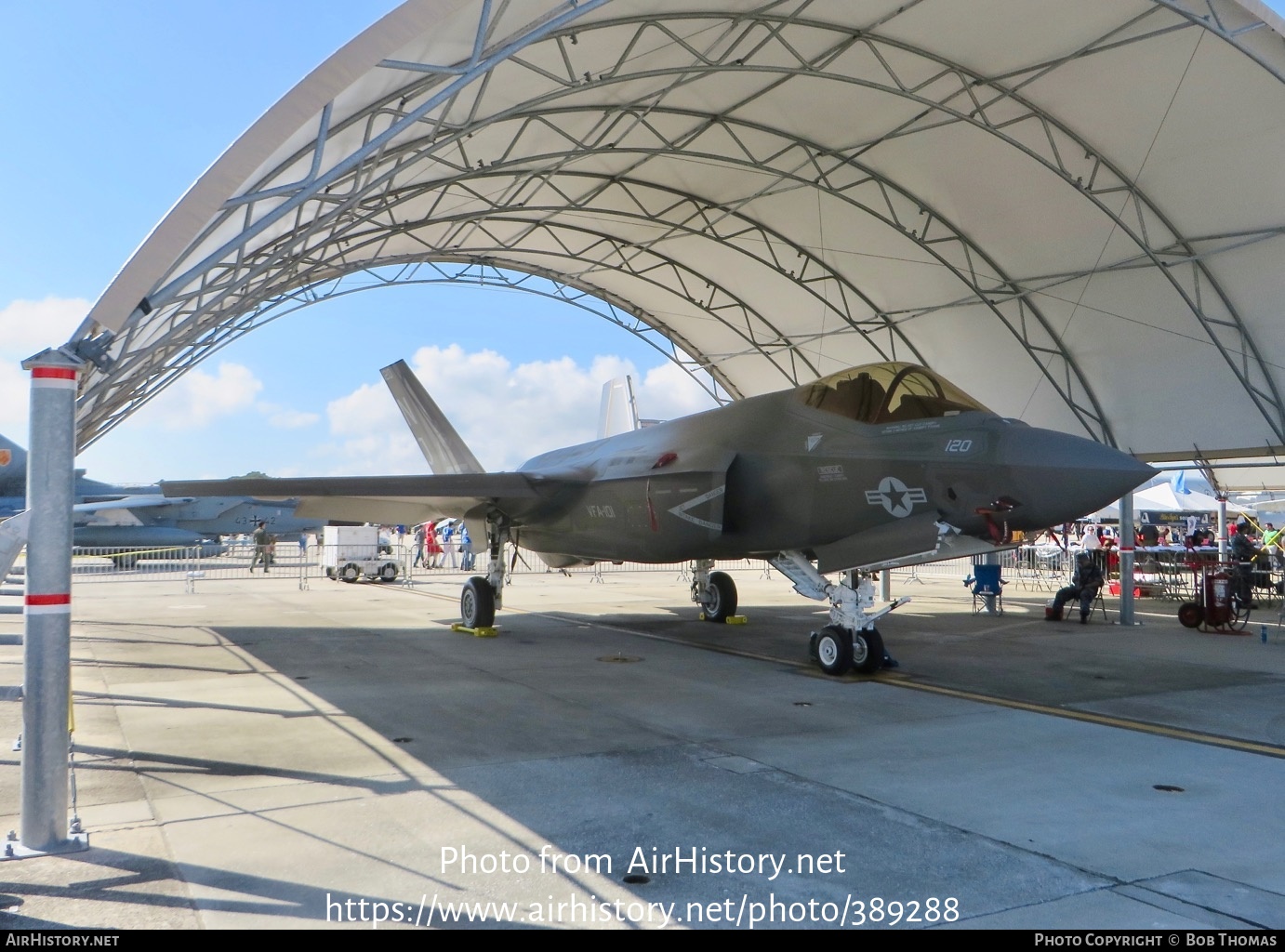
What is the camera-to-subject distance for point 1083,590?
15.7 m

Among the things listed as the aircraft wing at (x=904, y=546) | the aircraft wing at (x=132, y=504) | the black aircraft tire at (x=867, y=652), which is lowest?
the black aircraft tire at (x=867, y=652)

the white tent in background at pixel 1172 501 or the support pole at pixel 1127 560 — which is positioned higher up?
the white tent in background at pixel 1172 501

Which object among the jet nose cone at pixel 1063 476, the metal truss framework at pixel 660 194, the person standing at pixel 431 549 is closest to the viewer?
the jet nose cone at pixel 1063 476

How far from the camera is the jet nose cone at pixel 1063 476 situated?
7.13m

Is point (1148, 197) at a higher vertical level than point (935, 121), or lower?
lower

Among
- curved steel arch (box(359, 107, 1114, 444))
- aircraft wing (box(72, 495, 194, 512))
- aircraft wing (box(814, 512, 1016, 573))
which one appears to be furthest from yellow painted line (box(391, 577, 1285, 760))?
aircraft wing (box(72, 495, 194, 512))

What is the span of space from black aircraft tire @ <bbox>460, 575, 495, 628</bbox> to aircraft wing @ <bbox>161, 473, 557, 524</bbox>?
1.16 meters

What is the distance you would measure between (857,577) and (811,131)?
9.81m

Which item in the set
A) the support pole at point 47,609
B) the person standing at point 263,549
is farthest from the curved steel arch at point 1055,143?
the person standing at point 263,549

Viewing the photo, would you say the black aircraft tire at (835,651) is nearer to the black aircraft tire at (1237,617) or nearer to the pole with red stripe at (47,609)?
the pole with red stripe at (47,609)

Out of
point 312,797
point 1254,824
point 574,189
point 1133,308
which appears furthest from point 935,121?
point 312,797

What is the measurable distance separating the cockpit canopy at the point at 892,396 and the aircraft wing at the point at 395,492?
4610 mm

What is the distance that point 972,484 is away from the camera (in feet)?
25.0

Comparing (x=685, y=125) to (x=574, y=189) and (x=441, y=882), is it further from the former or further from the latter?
(x=441, y=882)
